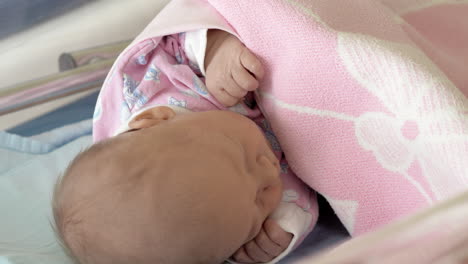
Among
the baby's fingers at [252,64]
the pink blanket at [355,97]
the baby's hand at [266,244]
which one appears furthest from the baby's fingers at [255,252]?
the baby's fingers at [252,64]

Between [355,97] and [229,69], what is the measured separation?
0.58 ft

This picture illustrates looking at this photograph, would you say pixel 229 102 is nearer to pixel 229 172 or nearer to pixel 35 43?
pixel 229 172

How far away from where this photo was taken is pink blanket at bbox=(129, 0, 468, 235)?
59 cm

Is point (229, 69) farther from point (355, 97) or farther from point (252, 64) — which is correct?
point (355, 97)

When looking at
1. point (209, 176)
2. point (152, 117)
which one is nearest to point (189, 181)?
point (209, 176)

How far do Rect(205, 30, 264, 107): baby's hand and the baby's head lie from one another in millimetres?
85

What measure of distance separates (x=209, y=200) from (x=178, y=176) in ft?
0.15

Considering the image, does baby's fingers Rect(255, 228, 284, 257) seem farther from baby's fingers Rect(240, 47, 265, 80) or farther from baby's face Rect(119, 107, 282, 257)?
baby's fingers Rect(240, 47, 265, 80)

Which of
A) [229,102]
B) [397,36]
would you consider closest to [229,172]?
[229,102]

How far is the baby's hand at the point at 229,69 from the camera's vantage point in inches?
28.5

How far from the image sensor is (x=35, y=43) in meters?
1.05

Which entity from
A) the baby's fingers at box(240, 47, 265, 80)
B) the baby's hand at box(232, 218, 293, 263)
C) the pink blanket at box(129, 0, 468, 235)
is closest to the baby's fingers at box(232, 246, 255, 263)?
the baby's hand at box(232, 218, 293, 263)

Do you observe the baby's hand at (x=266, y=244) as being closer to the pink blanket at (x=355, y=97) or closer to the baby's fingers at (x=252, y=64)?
the pink blanket at (x=355, y=97)

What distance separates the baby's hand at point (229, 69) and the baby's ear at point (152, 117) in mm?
76
